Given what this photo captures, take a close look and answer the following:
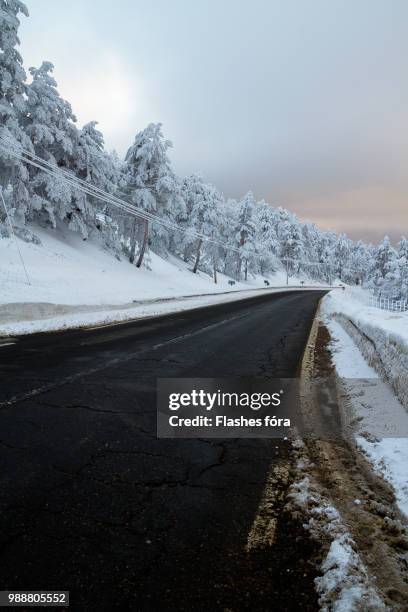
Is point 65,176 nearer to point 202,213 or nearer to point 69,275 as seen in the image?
point 69,275

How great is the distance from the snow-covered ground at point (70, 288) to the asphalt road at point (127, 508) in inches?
280

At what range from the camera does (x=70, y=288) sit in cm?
2033

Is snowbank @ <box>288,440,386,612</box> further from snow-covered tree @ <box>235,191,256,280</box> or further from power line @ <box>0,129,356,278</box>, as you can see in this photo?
snow-covered tree @ <box>235,191,256,280</box>

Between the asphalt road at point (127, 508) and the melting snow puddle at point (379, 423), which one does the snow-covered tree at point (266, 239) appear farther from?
the asphalt road at point (127, 508)

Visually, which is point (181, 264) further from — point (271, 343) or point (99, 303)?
point (271, 343)

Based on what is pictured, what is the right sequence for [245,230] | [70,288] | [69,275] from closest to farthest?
[70,288] < [69,275] < [245,230]

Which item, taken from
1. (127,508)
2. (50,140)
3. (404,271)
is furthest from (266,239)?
(127,508)

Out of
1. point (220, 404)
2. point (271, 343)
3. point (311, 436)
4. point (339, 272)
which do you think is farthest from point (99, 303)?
point (339, 272)

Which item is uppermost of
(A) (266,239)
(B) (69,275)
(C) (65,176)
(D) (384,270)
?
(A) (266,239)

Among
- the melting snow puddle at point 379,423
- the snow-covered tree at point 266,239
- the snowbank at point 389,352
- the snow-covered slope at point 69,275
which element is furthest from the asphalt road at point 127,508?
the snow-covered tree at point 266,239

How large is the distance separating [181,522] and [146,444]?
1.25 m

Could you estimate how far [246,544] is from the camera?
215cm

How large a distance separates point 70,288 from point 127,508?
19157mm

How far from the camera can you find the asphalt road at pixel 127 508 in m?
1.85
